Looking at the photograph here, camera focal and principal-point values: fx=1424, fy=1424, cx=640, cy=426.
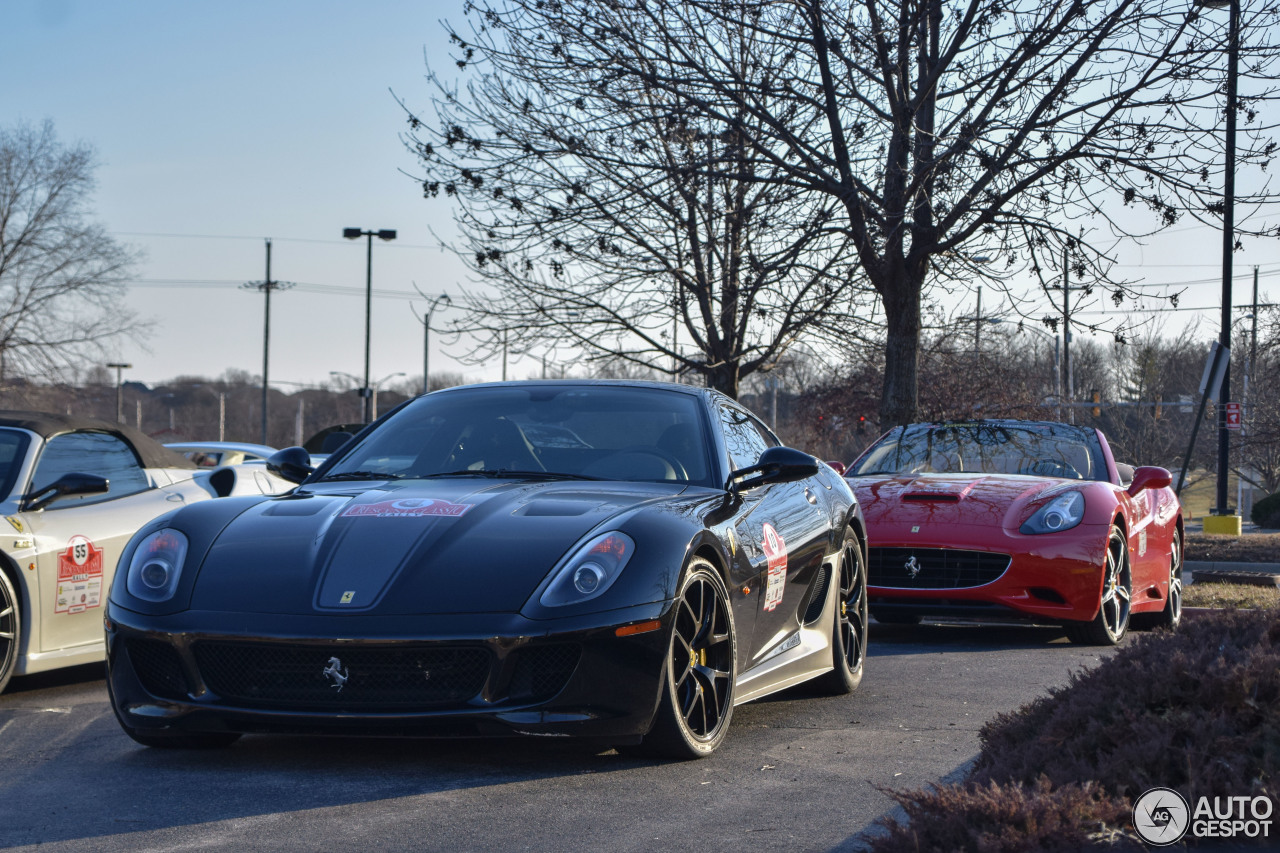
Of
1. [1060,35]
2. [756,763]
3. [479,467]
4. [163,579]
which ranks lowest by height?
[756,763]

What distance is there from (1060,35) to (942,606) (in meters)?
6.01

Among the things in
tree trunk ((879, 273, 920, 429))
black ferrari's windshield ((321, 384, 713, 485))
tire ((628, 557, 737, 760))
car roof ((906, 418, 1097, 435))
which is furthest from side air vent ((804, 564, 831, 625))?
tree trunk ((879, 273, 920, 429))

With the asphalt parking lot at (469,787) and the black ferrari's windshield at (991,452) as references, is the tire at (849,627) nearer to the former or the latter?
the asphalt parking lot at (469,787)

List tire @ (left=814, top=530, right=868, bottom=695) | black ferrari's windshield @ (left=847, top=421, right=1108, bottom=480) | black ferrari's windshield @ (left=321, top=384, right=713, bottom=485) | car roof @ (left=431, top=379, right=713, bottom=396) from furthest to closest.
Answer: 1. black ferrari's windshield @ (left=847, top=421, right=1108, bottom=480)
2. tire @ (left=814, top=530, right=868, bottom=695)
3. car roof @ (left=431, top=379, right=713, bottom=396)
4. black ferrari's windshield @ (left=321, top=384, right=713, bottom=485)

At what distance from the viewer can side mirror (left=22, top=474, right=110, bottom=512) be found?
A: 6.59 metres

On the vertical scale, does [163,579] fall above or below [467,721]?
above

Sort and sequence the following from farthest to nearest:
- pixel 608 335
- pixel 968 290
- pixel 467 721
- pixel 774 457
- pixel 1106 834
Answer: pixel 608 335
pixel 968 290
pixel 774 457
pixel 467 721
pixel 1106 834

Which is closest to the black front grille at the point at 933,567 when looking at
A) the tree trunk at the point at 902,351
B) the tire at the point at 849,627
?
the tire at the point at 849,627

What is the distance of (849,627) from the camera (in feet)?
21.9

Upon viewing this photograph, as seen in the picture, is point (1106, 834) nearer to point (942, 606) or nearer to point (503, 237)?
point (942, 606)

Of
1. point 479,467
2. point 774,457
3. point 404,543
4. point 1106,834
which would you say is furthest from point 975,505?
point 1106,834

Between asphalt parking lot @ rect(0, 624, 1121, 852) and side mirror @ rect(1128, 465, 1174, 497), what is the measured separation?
3.63 m

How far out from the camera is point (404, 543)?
15.0ft

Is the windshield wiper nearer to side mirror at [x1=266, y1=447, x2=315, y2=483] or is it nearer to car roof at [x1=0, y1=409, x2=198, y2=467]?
side mirror at [x1=266, y1=447, x2=315, y2=483]
